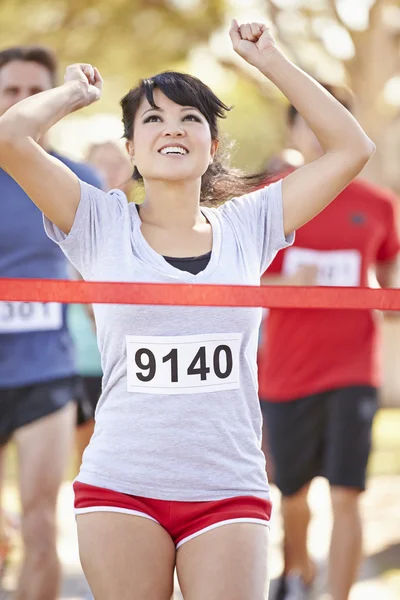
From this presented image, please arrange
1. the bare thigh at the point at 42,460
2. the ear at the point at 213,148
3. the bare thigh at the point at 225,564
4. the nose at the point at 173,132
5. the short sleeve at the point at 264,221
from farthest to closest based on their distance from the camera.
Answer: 1. the bare thigh at the point at 42,460
2. the ear at the point at 213,148
3. the short sleeve at the point at 264,221
4. the nose at the point at 173,132
5. the bare thigh at the point at 225,564

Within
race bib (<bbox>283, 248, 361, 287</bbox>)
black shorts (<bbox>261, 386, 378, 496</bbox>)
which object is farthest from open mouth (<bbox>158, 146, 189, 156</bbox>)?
black shorts (<bbox>261, 386, 378, 496</bbox>)

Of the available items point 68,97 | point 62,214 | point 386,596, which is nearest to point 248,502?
point 62,214

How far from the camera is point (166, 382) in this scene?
282 cm

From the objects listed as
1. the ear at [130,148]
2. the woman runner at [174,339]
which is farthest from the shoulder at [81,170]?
the woman runner at [174,339]

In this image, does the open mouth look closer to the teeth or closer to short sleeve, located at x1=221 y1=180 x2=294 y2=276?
the teeth

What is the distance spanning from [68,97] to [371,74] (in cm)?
1021

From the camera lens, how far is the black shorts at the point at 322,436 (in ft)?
15.5

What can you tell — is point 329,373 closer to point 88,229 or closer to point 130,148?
point 130,148

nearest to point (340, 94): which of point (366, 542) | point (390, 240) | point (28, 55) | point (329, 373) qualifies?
point (390, 240)

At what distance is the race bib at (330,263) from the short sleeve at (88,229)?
1945mm

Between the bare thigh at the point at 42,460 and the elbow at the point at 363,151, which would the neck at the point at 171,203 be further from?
the bare thigh at the point at 42,460

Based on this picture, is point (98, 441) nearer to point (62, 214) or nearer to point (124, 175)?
point (62, 214)

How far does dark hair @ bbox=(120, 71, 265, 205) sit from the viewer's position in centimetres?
300

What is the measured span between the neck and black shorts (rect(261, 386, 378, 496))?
1.93 meters
